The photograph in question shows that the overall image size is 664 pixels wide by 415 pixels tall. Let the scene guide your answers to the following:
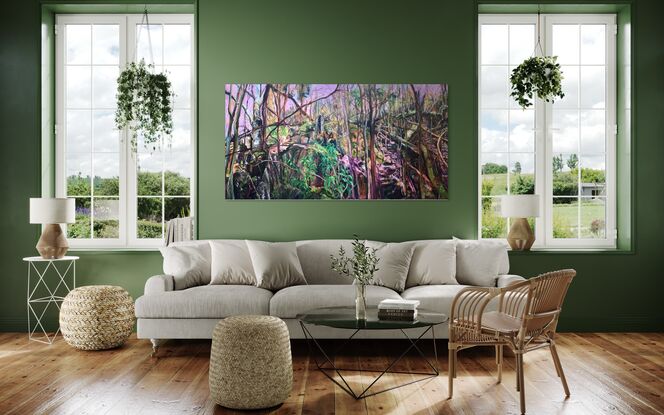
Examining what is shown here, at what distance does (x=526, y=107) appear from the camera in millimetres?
5812

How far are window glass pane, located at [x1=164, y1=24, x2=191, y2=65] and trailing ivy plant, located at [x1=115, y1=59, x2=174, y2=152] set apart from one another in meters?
0.30

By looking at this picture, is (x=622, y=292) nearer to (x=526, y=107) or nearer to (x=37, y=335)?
(x=526, y=107)

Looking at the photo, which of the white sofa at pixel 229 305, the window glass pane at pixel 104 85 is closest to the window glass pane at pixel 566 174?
the white sofa at pixel 229 305

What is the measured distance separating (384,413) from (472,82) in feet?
11.9

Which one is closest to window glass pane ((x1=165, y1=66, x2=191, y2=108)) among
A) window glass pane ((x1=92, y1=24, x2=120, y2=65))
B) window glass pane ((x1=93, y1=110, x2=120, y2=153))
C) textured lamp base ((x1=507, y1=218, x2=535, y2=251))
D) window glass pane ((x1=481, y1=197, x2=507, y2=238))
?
window glass pane ((x1=92, y1=24, x2=120, y2=65))

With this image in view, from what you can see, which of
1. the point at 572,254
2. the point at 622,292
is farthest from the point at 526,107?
the point at 622,292

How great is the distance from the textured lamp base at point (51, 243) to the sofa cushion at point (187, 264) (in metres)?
0.94

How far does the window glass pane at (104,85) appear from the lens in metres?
6.13

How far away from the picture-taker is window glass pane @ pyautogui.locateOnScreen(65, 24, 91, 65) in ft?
20.1

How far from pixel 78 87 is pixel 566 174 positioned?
5.23m

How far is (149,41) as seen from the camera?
612 cm

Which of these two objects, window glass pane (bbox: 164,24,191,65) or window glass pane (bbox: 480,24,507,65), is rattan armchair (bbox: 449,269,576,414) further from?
window glass pane (bbox: 164,24,191,65)

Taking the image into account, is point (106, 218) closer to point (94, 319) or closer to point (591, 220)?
point (94, 319)

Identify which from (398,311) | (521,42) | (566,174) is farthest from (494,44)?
(398,311)
